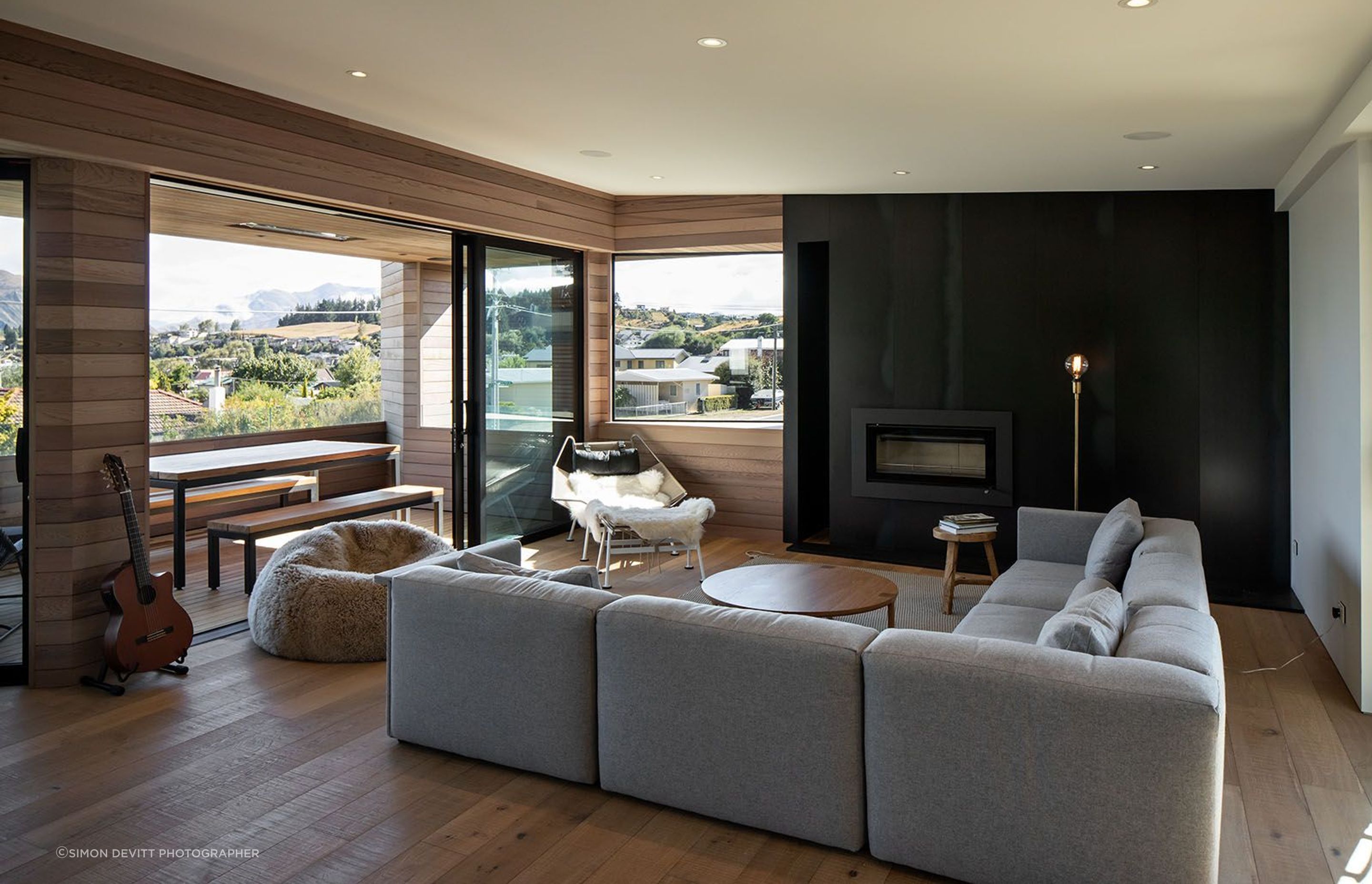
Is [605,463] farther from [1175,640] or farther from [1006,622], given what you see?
[1175,640]

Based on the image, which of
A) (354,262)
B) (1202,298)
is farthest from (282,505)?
(1202,298)

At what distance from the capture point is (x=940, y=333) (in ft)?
21.5

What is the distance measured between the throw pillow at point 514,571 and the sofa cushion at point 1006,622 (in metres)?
1.39

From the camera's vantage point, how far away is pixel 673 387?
7.88 m

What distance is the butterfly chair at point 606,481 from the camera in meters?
6.79

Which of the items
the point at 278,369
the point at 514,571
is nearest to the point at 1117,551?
the point at 514,571

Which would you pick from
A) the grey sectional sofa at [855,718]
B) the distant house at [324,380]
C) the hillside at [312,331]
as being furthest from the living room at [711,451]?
the distant house at [324,380]

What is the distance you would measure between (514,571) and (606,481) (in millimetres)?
3393

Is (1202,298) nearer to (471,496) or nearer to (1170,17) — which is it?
(1170,17)

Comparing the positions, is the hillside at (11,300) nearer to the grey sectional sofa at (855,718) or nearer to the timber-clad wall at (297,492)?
the grey sectional sofa at (855,718)

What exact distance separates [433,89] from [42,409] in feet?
6.85

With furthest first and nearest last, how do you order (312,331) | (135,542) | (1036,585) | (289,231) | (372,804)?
(312,331) < (289,231) < (1036,585) < (135,542) < (372,804)

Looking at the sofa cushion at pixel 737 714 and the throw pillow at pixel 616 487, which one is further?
the throw pillow at pixel 616 487

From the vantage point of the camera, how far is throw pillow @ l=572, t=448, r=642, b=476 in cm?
695
